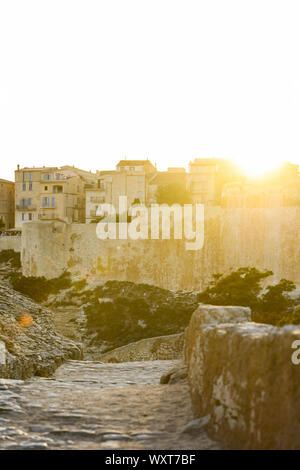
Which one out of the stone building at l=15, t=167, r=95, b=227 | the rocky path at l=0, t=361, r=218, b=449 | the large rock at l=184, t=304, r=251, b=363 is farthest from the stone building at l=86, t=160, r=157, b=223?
the large rock at l=184, t=304, r=251, b=363

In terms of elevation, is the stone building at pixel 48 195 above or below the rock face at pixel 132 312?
above

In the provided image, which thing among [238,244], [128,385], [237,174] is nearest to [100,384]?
[128,385]

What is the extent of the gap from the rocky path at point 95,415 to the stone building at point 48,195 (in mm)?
44673

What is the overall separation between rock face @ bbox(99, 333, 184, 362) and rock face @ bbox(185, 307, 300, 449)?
61.2 feet

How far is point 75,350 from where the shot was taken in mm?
9102

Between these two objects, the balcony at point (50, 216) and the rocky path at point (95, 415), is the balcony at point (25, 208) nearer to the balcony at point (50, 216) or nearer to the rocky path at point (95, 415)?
the balcony at point (50, 216)

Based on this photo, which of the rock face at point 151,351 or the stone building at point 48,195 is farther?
the stone building at point 48,195

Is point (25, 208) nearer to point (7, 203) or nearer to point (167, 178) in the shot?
point (7, 203)

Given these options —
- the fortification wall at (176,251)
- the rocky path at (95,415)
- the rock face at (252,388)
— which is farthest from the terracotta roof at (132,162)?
the rock face at (252,388)

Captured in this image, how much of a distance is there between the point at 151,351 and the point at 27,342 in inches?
652

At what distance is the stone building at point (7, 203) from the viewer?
55250 millimetres

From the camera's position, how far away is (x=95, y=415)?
474 centimetres

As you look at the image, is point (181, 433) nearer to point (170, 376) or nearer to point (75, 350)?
point (170, 376)

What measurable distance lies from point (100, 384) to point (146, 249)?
1252 inches
